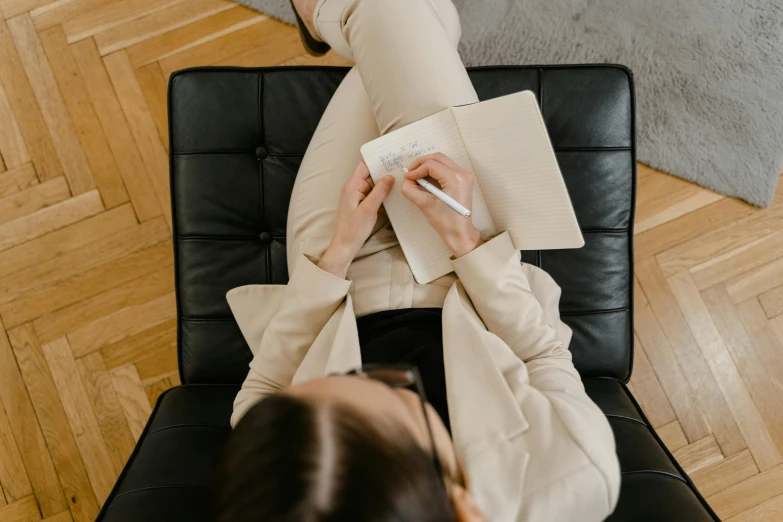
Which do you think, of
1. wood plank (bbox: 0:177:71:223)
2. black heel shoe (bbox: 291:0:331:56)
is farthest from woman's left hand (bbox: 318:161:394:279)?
wood plank (bbox: 0:177:71:223)

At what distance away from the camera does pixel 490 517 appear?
0.50 metres

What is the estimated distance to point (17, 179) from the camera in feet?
3.88

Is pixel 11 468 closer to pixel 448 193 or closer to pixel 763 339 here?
pixel 448 193

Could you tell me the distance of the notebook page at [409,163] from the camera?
25.9 inches

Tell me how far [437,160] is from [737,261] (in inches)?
32.3

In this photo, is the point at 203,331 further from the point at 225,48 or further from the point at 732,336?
the point at 732,336

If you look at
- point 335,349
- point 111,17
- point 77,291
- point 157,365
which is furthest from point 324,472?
point 111,17

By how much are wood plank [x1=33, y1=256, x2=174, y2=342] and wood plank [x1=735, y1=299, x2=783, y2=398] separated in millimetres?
1177

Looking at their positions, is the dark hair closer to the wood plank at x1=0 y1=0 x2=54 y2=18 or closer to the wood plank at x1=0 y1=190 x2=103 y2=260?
the wood plank at x1=0 y1=190 x2=103 y2=260

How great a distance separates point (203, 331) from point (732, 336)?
1.00 meters

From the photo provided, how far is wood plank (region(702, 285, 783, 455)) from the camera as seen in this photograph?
42.1 inches

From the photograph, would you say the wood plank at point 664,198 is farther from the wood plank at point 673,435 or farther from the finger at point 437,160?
the finger at point 437,160

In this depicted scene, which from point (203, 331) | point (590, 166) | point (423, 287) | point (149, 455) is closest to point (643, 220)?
point (590, 166)

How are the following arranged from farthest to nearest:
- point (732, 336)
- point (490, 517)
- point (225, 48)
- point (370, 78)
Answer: point (225, 48) → point (732, 336) → point (370, 78) → point (490, 517)
